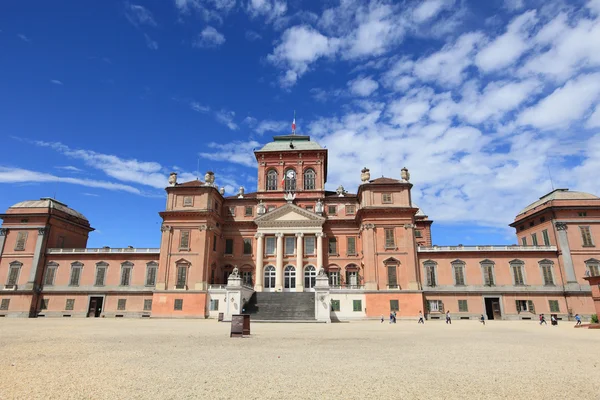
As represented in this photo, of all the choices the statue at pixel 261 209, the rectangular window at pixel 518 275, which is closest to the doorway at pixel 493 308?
the rectangular window at pixel 518 275

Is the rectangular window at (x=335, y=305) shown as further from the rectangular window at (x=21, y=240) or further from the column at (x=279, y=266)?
the rectangular window at (x=21, y=240)

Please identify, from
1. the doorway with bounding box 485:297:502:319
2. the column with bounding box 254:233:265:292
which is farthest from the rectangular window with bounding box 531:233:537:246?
the column with bounding box 254:233:265:292

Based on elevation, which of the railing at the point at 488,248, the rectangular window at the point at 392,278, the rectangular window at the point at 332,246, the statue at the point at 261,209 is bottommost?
the rectangular window at the point at 392,278

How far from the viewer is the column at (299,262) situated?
42875 millimetres

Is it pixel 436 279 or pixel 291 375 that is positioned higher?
pixel 436 279

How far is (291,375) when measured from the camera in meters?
9.07

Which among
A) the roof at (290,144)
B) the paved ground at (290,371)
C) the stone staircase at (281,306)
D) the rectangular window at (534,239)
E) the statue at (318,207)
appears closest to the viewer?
the paved ground at (290,371)

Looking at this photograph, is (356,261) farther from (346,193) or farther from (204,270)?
(204,270)

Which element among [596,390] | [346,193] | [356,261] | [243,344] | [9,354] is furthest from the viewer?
[346,193]

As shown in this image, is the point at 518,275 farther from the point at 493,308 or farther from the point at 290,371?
the point at 290,371

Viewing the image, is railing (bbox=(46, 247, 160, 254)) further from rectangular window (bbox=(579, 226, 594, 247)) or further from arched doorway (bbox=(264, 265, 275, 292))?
rectangular window (bbox=(579, 226, 594, 247))

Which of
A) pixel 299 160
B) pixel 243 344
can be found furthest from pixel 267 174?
pixel 243 344

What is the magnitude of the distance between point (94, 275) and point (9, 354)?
37.0 m

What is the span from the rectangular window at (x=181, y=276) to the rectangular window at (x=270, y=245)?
977 cm
